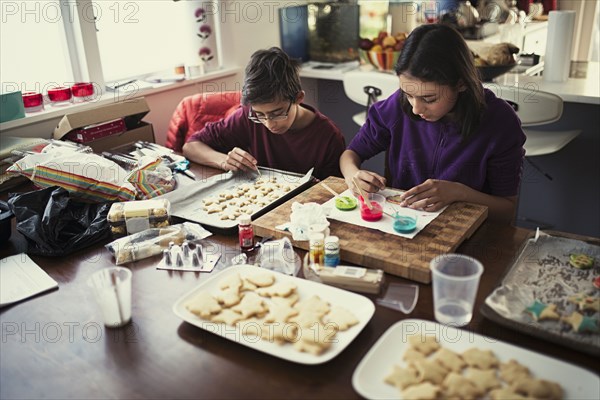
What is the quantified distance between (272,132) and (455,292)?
1092mm

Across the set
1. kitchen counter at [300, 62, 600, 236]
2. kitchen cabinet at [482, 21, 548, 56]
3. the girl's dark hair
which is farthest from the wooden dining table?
kitchen cabinet at [482, 21, 548, 56]

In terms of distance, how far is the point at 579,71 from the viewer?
284cm

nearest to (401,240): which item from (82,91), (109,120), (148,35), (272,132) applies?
(272,132)

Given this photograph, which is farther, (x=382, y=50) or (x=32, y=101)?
(x=382, y=50)

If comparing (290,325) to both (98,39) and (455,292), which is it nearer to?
(455,292)

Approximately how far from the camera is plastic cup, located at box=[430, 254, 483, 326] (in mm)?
1001

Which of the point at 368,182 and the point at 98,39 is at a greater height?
the point at 98,39

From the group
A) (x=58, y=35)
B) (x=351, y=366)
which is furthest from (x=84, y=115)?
(x=351, y=366)

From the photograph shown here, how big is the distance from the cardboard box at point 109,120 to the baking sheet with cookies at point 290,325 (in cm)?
110

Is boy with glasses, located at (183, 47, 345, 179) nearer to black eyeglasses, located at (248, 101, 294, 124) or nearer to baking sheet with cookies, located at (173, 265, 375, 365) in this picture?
black eyeglasses, located at (248, 101, 294, 124)

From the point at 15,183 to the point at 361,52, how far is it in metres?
2.08

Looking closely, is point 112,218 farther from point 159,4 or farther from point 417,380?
point 159,4

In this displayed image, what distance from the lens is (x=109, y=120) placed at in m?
2.08

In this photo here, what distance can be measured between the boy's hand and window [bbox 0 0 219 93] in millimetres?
987
